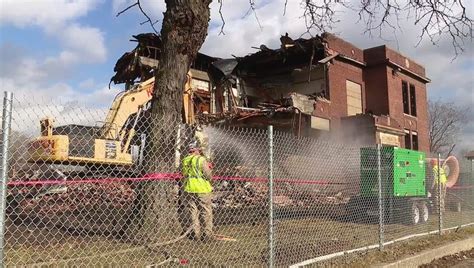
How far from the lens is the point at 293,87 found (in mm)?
25578

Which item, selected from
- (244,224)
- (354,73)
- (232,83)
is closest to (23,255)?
(244,224)

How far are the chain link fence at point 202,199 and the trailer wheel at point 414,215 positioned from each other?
31 millimetres

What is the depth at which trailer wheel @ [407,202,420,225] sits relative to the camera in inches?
515

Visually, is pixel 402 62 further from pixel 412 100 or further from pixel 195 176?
pixel 195 176

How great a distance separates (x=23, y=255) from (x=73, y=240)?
3.97ft

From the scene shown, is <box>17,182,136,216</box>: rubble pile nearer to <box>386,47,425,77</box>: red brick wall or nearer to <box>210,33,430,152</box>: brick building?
<box>210,33,430,152</box>: brick building

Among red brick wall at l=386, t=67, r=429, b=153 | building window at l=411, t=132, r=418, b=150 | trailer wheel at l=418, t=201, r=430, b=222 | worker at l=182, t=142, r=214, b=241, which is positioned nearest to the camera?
worker at l=182, t=142, r=214, b=241

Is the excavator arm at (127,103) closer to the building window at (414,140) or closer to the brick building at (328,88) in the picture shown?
the brick building at (328,88)

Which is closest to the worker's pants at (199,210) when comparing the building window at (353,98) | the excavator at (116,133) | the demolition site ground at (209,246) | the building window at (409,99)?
→ the demolition site ground at (209,246)

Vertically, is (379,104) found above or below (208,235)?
above

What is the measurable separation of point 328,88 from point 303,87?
58.7 inches

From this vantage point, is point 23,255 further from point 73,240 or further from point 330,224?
point 330,224

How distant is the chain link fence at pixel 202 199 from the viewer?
22.4ft

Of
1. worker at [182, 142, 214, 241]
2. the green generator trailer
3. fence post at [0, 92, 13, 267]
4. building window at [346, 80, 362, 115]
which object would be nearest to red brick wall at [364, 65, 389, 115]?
building window at [346, 80, 362, 115]
